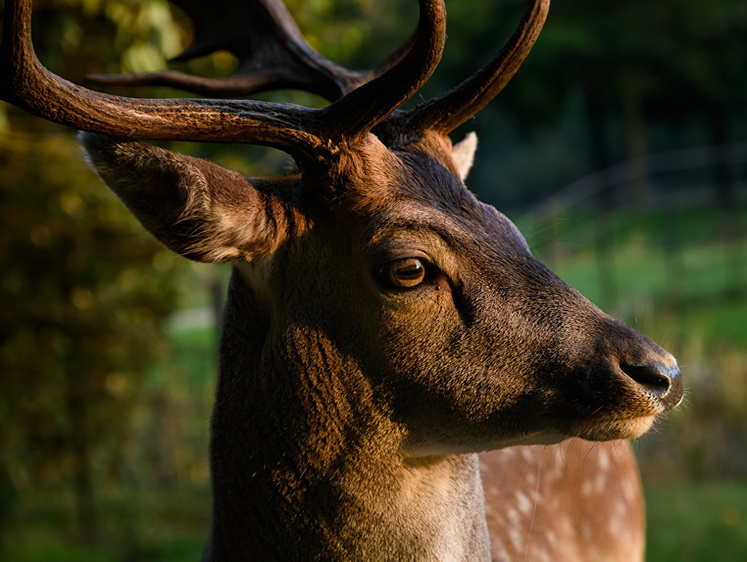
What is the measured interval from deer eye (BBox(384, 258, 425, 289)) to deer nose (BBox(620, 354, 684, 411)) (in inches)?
23.4

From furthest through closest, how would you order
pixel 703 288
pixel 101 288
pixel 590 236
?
pixel 590 236, pixel 703 288, pixel 101 288

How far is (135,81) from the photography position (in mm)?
3195

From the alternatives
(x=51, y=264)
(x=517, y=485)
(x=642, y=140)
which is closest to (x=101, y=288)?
(x=51, y=264)

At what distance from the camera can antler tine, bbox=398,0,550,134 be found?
2.56 metres

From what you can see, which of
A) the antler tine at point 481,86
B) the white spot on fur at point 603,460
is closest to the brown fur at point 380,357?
the antler tine at point 481,86

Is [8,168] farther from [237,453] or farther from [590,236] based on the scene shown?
[590,236]

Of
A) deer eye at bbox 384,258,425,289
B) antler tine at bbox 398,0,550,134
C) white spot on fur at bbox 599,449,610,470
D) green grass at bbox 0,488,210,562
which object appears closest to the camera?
deer eye at bbox 384,258,425,289

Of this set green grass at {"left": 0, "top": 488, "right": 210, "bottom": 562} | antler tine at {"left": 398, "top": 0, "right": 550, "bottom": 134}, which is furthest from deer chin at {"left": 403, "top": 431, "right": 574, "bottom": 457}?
green grass at {"left": 0, "top": 488, "right": 210, "bottom": 562}

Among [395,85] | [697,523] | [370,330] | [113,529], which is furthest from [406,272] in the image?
[113,529]

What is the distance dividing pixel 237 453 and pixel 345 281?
24.4 inches

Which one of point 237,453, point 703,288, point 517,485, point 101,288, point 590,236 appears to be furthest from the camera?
point 590,236

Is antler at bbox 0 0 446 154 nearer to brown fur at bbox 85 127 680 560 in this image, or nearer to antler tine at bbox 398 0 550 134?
brown fur at bbox 85 127 680 560

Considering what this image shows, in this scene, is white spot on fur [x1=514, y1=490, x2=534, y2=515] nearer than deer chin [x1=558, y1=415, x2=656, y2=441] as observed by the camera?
No

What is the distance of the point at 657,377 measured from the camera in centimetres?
221
